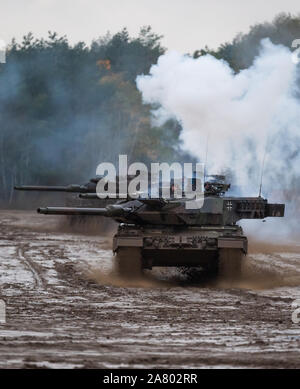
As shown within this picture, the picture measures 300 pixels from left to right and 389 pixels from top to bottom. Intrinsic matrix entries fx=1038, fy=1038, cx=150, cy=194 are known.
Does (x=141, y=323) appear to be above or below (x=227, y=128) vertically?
below

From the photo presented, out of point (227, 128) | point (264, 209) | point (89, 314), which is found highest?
point (227, 128)

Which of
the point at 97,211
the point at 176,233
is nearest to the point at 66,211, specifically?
the point at 97,211

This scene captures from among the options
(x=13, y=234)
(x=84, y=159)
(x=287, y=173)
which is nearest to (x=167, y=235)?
(x=13, y=234)

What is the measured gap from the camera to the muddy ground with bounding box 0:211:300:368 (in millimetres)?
9461

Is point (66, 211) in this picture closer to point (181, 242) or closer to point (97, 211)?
point (97, 211)

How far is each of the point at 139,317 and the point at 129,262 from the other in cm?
479

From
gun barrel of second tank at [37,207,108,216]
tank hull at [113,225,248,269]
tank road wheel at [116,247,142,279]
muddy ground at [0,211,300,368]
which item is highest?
gun barrel of second tank at [37,207,108,216]

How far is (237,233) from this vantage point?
1786 centimetres

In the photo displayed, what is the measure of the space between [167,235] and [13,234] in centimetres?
1376

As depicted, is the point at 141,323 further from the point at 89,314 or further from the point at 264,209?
the point at 264,209

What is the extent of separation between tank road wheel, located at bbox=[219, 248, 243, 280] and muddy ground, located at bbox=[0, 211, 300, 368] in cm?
19

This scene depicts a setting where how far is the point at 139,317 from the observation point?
1294 centimetres

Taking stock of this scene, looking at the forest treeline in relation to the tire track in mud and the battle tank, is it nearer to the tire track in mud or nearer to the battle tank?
the tire track in mud

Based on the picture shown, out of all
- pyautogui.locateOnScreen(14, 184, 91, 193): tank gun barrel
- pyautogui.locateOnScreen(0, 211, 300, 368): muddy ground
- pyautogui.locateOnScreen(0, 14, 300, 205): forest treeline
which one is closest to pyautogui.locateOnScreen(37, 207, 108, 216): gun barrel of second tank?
pyautogui.locateOnScreen(0, 211, 300, 368): muddy ground
